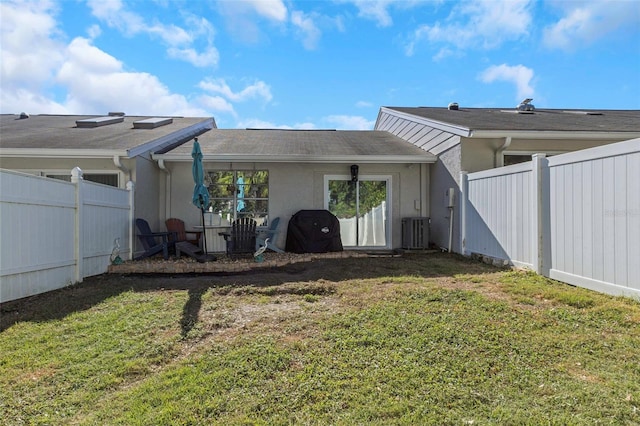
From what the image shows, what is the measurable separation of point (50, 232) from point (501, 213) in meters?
7.14

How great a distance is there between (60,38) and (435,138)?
9737 millimetres

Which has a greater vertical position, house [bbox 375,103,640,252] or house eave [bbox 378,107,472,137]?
house eave [bbox 378,107,472,137]

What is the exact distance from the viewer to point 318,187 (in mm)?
9391

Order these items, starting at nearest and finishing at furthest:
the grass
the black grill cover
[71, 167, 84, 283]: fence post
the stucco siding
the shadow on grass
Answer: the grass → the shadow on grass → [71, 167, 84, 283]: fence post → the stucco siding → the black grill cover

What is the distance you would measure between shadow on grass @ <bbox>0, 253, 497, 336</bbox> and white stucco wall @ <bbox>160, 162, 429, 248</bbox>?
2143mm

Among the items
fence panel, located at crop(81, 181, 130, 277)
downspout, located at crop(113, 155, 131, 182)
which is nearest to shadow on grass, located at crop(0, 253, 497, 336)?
fence panel, located at crop(81, 181, 130, 277)

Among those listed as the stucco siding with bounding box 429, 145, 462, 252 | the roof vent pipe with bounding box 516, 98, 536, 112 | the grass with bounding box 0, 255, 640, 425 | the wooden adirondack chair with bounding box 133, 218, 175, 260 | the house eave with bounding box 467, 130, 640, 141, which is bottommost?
the grass with bounding box 0, 255, 640, 425

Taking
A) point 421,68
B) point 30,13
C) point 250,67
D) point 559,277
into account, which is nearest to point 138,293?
point 559,277

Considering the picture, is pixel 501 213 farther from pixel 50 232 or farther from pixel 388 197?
pixel 50 232

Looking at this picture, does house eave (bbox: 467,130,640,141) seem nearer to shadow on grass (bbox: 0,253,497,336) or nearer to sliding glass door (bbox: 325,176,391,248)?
shadow on grass (bbox: 0,253,497,336)

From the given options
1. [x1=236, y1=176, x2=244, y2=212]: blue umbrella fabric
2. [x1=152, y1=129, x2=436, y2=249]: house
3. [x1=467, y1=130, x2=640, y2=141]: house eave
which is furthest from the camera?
[x1=236, y1=176, x2=244, y2=212]: blue umbrella fabric

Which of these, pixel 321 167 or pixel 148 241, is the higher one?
pixel 321 167

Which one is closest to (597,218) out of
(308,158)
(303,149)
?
(308,158)

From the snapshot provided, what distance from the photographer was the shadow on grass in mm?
4234
